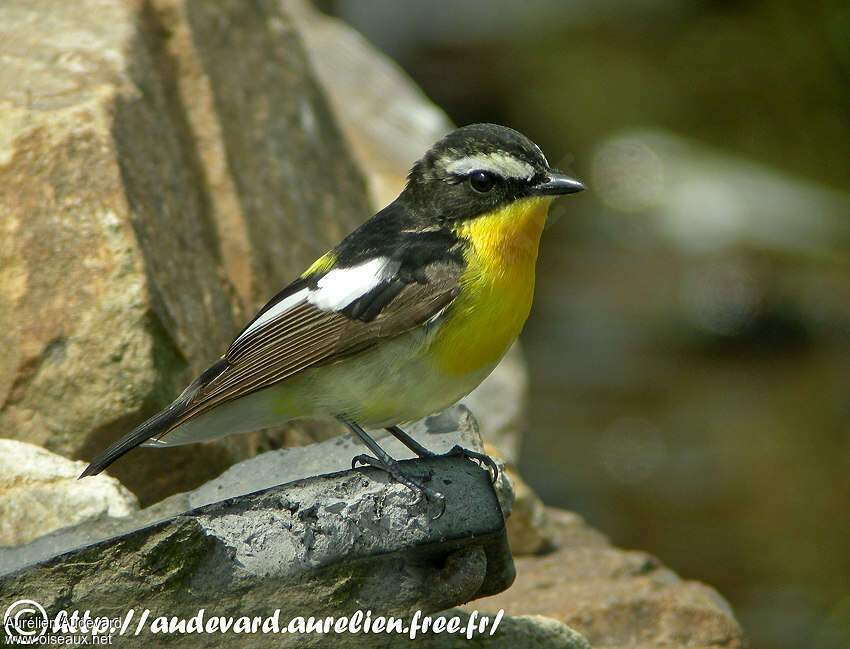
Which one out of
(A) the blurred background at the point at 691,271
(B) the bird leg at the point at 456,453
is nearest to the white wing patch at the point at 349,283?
(B) the bird leg at the point at 456,453

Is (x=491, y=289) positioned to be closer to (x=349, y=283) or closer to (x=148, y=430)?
(x=349, y=283)

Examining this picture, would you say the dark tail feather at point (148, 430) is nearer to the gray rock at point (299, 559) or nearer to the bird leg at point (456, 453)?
the gray rock at point (299, 559)

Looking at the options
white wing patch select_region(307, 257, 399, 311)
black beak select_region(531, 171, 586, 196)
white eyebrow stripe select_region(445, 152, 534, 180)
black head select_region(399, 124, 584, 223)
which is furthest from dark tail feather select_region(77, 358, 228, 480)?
black beak select_region(531, 171, 586, 196)

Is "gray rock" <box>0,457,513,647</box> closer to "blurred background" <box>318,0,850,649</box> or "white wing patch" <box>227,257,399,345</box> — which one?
"white wing patch" <box>227,257,399,345</box>

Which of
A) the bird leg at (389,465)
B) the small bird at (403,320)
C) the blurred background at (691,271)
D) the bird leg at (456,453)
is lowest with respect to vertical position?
the blurred background at (691,271)

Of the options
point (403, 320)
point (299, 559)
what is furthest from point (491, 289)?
point (299, 559)
